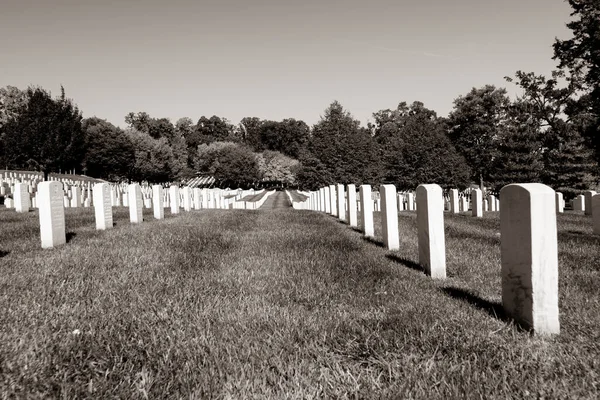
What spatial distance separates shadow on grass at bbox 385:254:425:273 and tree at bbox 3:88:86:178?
119ft

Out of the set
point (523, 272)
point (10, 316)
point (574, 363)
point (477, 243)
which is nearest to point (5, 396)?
point (10, 316)

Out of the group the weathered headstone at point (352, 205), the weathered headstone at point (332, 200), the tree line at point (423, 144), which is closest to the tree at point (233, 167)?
the tree line at point (423, 144)

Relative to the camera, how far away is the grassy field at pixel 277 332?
237 cm

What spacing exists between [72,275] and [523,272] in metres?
4.45

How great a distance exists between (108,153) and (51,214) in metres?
65.2

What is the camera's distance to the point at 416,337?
2.94m

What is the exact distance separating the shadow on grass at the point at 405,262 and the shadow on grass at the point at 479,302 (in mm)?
1047

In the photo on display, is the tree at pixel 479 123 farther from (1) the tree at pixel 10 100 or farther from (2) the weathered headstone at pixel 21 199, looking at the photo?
(1) the tree at pixel 10 100

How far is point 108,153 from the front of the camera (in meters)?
66.1

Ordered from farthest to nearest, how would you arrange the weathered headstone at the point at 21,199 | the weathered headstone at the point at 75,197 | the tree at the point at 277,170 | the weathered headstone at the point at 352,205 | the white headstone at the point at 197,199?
the tree at the point at 277,170 < the white headstone at the point at 197,199 < the weathered headstone at the point at 75,197 < the weathered headstone at the point at 21,199 < the weathered headstone at the point at 352,205

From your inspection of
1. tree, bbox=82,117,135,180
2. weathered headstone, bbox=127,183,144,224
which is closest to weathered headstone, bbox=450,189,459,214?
weathered headstone, bbox=127,183,144,224

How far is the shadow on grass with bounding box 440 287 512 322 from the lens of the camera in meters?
3.61

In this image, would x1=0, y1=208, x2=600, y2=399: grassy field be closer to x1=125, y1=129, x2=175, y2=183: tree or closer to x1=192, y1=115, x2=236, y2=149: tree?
x1=125, y1=129, x2=175, y2=183: tree

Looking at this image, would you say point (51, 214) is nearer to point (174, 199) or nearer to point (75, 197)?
point (174, 199)
